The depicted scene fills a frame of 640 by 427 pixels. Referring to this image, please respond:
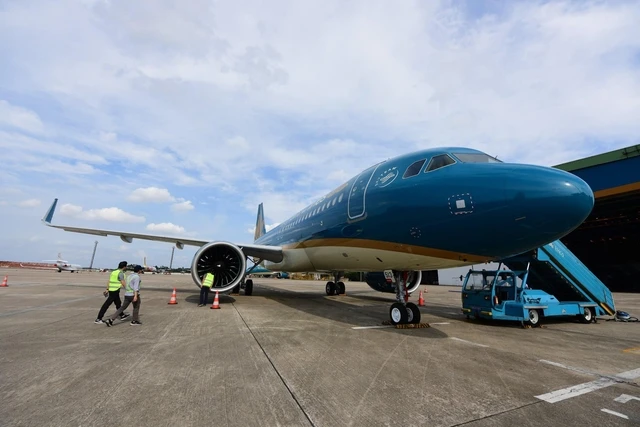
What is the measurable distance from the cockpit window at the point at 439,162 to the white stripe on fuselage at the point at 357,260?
1797 mm

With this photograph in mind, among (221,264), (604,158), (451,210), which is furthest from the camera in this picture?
(604,158)

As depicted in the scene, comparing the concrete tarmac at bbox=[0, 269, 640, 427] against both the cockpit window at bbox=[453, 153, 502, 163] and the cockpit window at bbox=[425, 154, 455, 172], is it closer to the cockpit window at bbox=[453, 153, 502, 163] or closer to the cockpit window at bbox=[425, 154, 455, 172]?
the cockpit window at bbox=[425, 154, 455, 172]

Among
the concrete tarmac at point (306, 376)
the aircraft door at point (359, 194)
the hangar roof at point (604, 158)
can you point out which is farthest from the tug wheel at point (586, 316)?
the hangar roof at point (604, 158)

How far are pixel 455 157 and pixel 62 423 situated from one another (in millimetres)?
6686

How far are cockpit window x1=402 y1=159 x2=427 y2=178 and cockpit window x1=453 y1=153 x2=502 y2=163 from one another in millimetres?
692

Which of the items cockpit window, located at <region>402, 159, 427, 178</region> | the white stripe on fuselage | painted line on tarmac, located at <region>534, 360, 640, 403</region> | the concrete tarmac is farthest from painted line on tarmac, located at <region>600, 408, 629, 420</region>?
cockpit window, located at <region>402, 159, 427, 178</region>

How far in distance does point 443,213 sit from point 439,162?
1.21 meters

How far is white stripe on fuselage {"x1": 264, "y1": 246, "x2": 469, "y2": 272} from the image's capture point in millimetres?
6613

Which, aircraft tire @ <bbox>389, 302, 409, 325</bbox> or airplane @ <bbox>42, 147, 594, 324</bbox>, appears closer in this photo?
airplane @ <bbox>42, 147, 594, 324</bbox>

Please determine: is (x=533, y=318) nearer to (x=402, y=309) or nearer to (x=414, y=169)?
(x=402, y=309)

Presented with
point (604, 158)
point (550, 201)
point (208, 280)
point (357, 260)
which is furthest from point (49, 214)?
point (604, 158)

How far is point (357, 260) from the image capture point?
865 centimetres

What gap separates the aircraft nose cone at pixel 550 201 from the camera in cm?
471

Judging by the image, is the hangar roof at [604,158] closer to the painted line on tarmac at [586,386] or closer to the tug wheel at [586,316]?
the tug wheel at [586,316]
